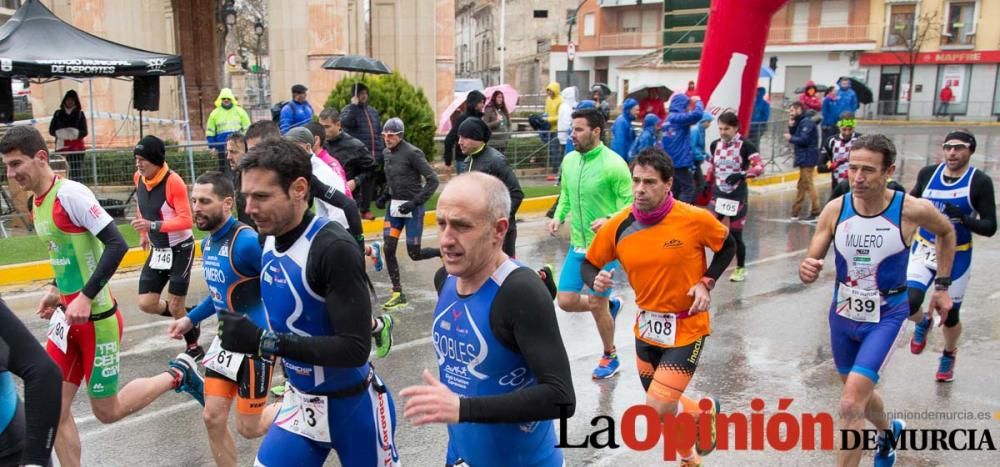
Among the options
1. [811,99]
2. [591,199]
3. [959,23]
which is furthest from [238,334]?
[959,23]

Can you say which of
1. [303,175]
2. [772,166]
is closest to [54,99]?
[772,166]

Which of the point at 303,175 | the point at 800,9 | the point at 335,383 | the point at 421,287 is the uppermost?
the point at 800,9

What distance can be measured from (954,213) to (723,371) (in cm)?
212

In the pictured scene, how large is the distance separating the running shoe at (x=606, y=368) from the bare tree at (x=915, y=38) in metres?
48.9

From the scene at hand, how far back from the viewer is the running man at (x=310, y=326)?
11.1ft

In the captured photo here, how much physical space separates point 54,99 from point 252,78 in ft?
125

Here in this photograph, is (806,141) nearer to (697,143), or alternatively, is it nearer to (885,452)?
(697,143)

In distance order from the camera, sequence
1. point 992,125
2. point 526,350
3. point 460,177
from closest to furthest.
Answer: point 526,350
point 460,177
point 992,125

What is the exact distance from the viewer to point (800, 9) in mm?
58469

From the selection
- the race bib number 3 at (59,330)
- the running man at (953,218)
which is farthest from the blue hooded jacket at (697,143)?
the race bib number 3 at (59,330)

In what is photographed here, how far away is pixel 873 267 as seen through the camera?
4.94 metres

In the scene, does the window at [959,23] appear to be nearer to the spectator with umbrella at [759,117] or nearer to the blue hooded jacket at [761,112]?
the spectator with umbrella at [759,117]

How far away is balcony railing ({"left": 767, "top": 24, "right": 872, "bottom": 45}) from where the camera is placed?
55069 mm

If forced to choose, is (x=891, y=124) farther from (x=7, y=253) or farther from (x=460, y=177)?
(x=460, y=177)
